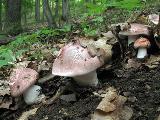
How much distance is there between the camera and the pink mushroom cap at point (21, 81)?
3010mm

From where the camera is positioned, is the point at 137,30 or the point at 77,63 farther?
the point at 137,30

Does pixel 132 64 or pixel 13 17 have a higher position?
pixel 132 64

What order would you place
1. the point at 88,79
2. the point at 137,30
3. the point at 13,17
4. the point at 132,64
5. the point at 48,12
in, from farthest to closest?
the point at 13,17, the point at 48,12, the point at 137,30, the point at 132,64, the point at 88,79

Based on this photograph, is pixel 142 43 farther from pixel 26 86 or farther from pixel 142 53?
pixel 26 86

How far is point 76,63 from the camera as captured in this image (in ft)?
9.02

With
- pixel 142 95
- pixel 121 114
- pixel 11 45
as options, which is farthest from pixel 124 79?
pixel 11 45

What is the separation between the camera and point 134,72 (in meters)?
3.23

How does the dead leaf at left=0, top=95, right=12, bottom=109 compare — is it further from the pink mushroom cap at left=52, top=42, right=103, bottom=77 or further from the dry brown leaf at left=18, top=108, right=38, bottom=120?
the pink mushroom cap at left=52, top=42, right=103, bottom=77

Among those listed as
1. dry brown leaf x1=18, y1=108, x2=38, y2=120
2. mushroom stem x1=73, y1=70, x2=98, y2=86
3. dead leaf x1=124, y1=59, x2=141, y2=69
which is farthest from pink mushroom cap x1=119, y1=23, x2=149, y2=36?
dry brown leaf x1=18, y1=108, x2=38, y2=120

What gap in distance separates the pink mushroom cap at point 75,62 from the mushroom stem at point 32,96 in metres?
0.46

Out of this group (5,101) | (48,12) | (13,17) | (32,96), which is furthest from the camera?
(13,17)

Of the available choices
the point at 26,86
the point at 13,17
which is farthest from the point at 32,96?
the point at 13,17

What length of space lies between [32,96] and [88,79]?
59 centimetres

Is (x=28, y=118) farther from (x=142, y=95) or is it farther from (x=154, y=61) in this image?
(x=154, y=61)
